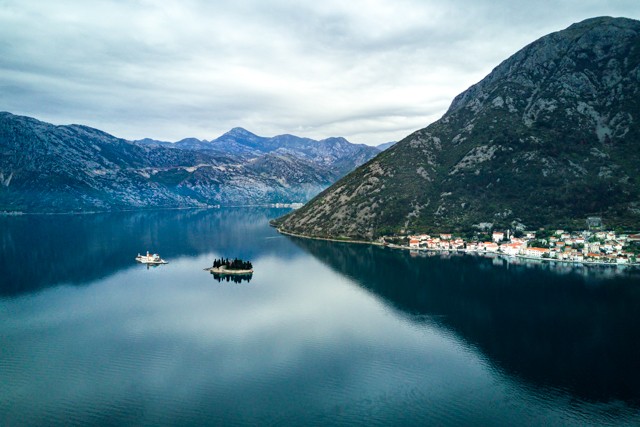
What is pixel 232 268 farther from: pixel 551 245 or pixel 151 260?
pixel 551 245

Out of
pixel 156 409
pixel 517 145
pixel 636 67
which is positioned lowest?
pixel 156 409

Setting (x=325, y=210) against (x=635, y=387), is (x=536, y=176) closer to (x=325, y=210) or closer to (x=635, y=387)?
(x=325, y=210)

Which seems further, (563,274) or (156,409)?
(563,274)

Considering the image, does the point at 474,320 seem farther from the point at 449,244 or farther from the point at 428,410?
the point at 449,244

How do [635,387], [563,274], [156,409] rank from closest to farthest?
1. [156,409]
2. [635,387]
3. [563,274]

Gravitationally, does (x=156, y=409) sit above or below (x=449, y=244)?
below

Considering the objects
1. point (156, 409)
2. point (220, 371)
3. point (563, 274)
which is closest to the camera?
point (156, 409)

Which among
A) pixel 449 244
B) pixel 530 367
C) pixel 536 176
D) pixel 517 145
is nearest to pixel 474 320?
pixel 530 367
